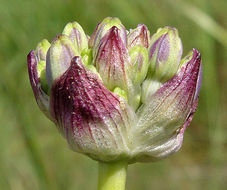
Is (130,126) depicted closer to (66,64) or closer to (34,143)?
(66,64)

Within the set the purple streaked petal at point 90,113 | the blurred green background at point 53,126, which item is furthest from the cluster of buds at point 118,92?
the blurred green background at point 53,126

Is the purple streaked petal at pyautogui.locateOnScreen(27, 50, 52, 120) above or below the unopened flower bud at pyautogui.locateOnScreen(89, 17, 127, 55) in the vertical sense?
below

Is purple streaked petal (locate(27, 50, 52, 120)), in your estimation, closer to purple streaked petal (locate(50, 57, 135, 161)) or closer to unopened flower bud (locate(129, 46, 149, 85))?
purple streaked petal (locate(50, 57, 135, 161))

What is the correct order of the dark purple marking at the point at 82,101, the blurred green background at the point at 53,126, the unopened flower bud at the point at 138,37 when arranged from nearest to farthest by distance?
the dark purple marking at the point at 82,101 → the unopened flower bud at the point at 138,37 → the blurred green background at the point at 53,126

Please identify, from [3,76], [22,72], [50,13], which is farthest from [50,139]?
[3,76]

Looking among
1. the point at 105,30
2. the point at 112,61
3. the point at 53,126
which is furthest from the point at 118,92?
the point at 53,126

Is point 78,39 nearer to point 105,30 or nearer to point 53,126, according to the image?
point 105,30

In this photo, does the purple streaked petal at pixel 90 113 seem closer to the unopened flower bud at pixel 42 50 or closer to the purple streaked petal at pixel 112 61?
the purple streaked petal at pixel 112 61

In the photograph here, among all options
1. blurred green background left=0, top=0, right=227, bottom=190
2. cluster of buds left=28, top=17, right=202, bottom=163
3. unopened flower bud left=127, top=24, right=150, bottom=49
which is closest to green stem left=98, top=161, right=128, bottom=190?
cluster of buds left=28, top=17, right=202, bottom=163
